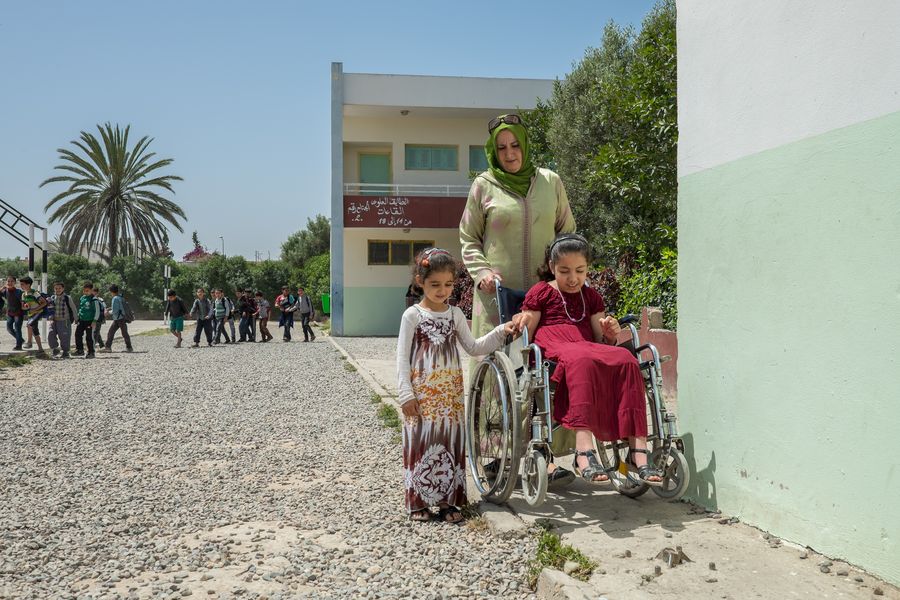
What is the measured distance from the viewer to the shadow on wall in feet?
13.3

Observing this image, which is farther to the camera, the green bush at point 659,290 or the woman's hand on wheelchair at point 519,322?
the green bush at point 659,290

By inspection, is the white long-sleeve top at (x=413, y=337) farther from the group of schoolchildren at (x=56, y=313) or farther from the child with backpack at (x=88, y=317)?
the child with backpack at (x=88, y=317)

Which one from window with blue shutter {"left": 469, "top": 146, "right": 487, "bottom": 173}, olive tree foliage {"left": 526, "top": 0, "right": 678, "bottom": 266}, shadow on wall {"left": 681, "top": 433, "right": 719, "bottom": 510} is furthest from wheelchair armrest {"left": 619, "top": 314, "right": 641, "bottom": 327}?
window with blue shutter {"left": 469, "top": 146, "right": 487, "bottom": 173}

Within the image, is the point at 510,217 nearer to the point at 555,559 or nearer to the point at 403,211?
the point at 555,559

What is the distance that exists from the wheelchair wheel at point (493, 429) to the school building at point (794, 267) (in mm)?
1024

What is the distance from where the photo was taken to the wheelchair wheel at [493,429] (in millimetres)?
3939

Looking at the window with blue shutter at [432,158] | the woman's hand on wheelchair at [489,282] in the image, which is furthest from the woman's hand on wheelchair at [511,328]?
the window with blue shutter at [432,158]

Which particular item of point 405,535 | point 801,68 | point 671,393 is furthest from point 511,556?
point 671,393

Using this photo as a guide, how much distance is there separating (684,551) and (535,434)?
0.83 meters

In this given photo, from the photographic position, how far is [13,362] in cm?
1459

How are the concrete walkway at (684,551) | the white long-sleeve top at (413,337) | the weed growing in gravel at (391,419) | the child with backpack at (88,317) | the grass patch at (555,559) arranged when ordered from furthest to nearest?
the child with backpack at (88,317) → the weed growing in gravel at (391,419) → the white long-sleeve top at (413,337) → the grass patch at (555,559) → the concrete walkway at (684,551)

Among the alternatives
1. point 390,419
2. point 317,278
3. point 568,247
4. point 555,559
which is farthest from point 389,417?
point 317,278

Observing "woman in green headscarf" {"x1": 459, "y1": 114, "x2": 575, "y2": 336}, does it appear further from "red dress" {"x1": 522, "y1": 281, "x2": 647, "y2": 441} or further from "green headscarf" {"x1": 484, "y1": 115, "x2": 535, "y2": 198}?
"red dress" {"x1": 522, "y1": 281, "x2": 647, "y2": 441}

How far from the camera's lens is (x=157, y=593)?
126 inches
